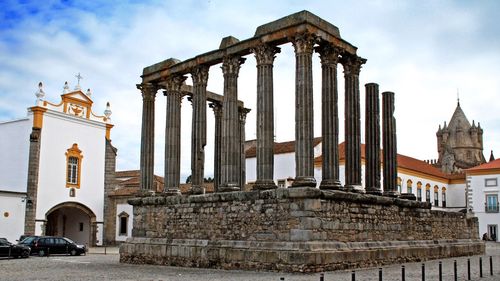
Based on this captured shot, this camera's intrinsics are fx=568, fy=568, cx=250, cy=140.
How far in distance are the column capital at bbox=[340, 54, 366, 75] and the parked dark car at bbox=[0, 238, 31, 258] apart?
17.9 metres

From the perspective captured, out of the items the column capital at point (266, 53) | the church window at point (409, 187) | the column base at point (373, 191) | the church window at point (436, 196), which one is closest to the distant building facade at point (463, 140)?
the church window at point (436, 196)

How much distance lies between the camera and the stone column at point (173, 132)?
22984 millimetres

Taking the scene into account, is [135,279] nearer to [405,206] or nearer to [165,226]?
[165,226]

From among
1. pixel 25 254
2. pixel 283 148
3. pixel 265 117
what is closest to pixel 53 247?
pixel 25 254

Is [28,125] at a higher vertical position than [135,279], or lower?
higher

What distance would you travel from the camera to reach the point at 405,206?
71.3 ft

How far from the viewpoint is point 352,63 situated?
20.7 m

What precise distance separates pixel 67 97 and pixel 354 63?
23940mm

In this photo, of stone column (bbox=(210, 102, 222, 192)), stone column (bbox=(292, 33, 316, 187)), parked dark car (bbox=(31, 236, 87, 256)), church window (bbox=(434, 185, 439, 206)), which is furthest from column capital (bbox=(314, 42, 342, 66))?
church window (bbox=(434, 185, 439, 206))

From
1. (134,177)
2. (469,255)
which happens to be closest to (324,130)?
(469,255)

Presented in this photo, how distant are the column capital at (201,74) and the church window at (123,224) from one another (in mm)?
21862

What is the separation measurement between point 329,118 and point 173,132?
719 centimetres

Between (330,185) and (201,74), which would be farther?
(201,74)

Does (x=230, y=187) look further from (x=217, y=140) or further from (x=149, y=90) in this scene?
(x=149, y=90)
